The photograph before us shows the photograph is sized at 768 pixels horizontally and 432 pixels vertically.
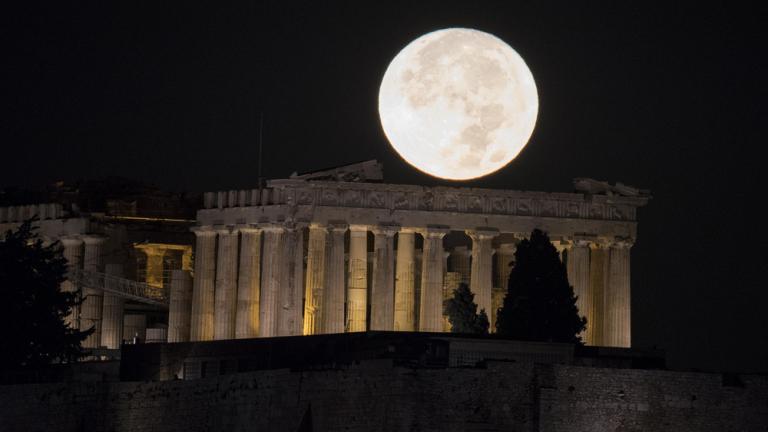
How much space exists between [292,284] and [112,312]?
36.7 feet

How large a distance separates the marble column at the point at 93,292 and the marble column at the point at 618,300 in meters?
25.5

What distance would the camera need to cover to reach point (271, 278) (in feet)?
444

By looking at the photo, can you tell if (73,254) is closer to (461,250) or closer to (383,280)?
(383,280)

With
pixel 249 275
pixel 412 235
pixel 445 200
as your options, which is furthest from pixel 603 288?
pixel 249 275

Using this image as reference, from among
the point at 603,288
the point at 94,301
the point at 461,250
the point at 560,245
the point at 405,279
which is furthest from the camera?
the point at 461,250

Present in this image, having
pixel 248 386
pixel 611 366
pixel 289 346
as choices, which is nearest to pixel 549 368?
pixel 611 366

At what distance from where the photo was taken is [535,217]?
137 meters

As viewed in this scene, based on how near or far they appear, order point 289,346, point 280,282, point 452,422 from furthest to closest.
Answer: point 280,282 < point 289,346 < point 452,422

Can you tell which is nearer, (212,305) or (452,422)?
(452,422)

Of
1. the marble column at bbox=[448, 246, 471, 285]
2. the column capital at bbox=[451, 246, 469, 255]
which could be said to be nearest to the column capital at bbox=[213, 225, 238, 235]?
the marble column at bbox=[448, 246, 471, 285]

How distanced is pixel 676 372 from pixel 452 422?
810 centimetres

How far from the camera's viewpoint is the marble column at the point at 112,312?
139m

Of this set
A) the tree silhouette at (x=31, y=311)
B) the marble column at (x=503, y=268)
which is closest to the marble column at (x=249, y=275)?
the marble column at (x=503, y=268)

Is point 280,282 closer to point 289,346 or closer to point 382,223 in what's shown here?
point 382,223
